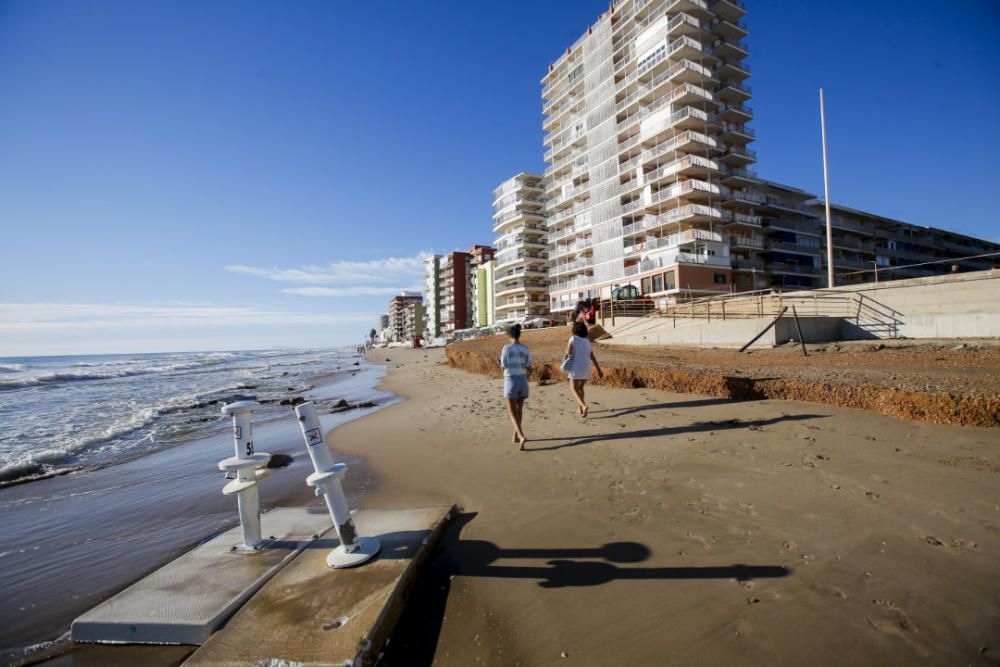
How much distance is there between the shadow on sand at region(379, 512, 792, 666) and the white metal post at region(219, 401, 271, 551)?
1.33 metres

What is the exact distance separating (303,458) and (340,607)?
17.1 ft

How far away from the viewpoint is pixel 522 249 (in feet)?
198

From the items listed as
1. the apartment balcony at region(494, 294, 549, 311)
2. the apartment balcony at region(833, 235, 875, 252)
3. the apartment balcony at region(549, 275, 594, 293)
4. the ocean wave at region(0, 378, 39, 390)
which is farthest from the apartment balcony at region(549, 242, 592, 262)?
the ocean wave at region(0, 378, 39, 390)

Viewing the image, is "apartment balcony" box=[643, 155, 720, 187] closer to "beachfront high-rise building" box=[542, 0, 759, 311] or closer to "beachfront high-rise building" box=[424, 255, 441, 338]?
"beachfront high-rise building" box=[542, 0, 759, 311]

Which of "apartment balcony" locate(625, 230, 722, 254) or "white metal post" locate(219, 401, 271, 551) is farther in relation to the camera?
"apartment balcony" locate(625, 230, 722, 254)

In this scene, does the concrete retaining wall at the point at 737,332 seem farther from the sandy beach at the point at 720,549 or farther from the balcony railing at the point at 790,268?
the balcony railing at the point at 790,268

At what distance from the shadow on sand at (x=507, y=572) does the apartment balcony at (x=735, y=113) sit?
47.2m

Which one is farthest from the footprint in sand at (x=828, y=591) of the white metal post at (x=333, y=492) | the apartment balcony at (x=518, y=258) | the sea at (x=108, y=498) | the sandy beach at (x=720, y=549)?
the apartment balcony at (x=518, y=258)

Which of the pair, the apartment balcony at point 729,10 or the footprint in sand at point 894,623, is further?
the apartment balcony at point 729,10

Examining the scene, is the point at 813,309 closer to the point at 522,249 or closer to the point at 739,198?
the point at 739,198

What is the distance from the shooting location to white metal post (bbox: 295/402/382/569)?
252 centimetres

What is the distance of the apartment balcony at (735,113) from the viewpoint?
38.5 m

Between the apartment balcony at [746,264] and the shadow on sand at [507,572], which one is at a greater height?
the apartment balcony at [746,264]

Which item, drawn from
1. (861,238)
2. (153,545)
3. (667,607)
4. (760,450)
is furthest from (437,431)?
(861,238)
